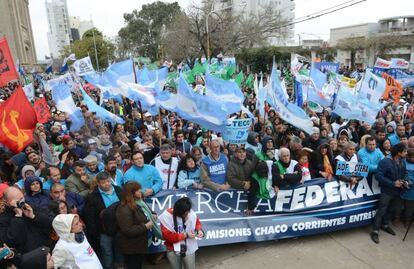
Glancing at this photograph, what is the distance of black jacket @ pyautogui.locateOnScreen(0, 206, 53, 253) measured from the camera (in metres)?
3.34

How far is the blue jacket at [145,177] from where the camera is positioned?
188 inches

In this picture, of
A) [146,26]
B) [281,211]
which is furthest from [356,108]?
[146,26]

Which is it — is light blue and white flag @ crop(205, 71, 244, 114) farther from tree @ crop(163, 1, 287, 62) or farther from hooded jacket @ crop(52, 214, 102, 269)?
tree @ crop(163, 1, 287, 62)

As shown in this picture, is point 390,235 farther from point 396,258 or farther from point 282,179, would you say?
point 282,179

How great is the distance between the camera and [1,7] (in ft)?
128

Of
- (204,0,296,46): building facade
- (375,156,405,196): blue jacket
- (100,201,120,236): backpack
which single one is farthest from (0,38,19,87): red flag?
(204,0,296,46): building facade

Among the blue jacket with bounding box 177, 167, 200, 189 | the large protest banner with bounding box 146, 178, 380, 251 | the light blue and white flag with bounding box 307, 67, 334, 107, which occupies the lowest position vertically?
the large protest banner with bounding box 146, 178, 380, 251

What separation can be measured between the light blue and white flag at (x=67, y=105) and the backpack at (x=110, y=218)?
195 inches

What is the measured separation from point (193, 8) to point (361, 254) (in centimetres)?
3720

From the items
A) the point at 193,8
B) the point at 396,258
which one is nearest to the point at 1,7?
the point at 193,8

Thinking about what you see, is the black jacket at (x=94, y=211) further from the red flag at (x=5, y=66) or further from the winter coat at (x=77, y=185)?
the red flag at (x=5, y=66)

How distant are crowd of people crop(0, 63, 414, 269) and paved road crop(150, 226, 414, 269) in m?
0.31

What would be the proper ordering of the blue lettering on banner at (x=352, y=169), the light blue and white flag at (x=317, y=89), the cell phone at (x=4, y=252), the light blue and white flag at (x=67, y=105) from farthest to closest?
the light blue and white flag at (x=317, y=89), the light blue and white flag at (x=67, y=105), the blue lettering on banner at (x=352, y=169), the cell phone at (x=4, y=252)

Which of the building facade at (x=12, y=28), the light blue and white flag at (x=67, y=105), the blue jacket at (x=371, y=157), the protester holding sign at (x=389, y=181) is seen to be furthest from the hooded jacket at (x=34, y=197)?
the building facade at (x=12, y=28)
